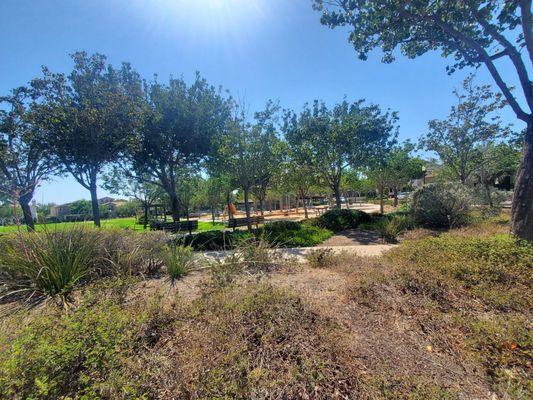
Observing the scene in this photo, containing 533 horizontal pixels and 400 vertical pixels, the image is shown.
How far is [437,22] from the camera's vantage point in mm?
6031

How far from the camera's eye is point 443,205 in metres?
10.3

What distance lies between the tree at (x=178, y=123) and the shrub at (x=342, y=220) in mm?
7436

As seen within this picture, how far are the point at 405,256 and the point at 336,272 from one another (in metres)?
1.47

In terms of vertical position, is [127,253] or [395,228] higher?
[127,253]

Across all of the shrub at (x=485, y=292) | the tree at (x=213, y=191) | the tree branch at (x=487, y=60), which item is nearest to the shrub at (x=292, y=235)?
the shrub at (x=485, y=292)

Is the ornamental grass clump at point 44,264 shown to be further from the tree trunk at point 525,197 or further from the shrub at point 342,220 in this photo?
the shrub at point 342,220

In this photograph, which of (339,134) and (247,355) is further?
(339,134)

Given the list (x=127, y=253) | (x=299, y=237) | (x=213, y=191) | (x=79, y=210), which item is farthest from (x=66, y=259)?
(x=213, y=191)

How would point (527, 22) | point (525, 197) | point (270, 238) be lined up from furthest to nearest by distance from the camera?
point (270, 238), point (525, 197), point (527, 22)

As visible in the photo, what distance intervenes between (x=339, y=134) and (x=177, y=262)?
1158 cm

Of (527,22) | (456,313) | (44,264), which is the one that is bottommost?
(456,313)

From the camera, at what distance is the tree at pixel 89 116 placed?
9.89 meters

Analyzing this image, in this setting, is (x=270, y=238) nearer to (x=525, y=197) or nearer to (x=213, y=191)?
(x=525, y=197)

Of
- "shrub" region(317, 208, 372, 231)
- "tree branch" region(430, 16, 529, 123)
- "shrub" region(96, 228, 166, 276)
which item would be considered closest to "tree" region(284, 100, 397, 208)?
"shrub" region(317, 208, 372, 231)
